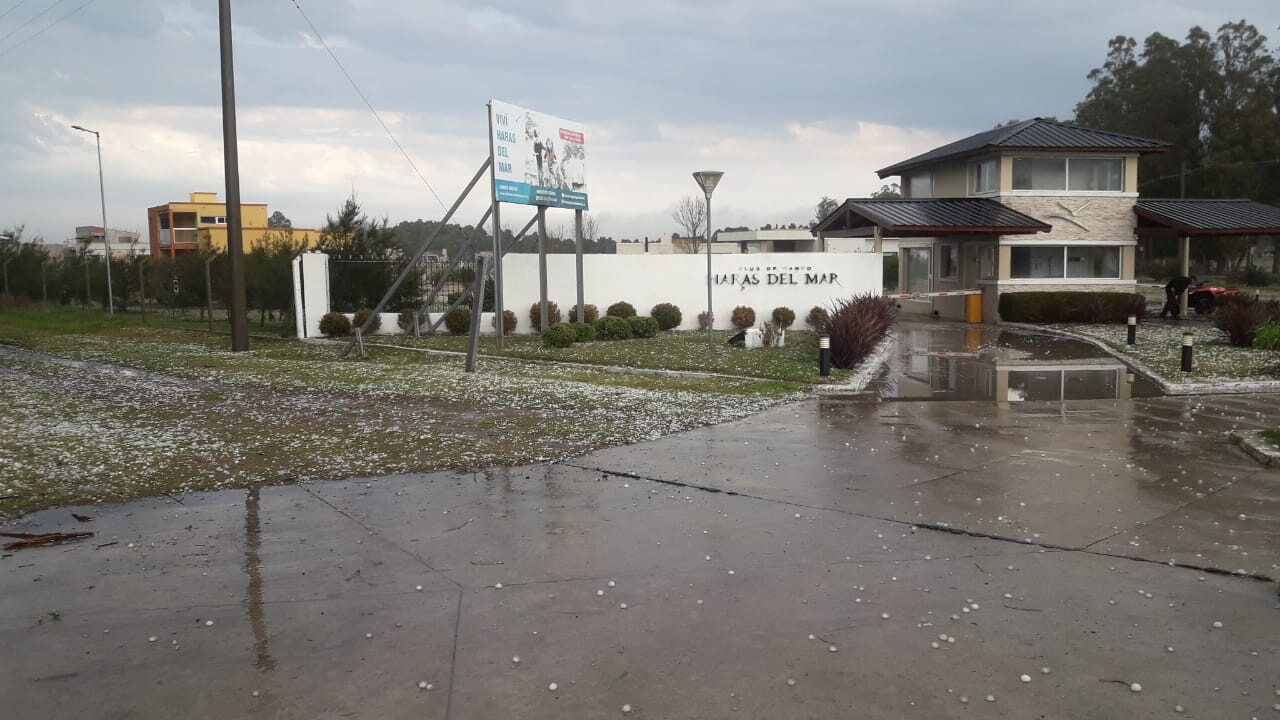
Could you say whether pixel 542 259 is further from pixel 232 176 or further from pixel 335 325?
pixel 232 176

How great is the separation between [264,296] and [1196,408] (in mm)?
25869

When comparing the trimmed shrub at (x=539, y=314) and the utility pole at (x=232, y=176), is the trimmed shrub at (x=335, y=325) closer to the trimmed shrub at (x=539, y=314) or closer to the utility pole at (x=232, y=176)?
the utility pole at (x=232, y=176)

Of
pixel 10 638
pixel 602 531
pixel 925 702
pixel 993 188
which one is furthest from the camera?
pixel 993 188

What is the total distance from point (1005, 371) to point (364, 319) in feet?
53.9

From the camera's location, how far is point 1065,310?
98.1 ft

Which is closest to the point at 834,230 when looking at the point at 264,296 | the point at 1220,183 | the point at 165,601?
the point at 264,296

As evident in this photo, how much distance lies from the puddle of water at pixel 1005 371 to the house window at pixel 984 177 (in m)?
7.90

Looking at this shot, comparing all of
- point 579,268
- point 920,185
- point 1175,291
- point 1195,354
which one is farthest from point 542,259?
point 1175,291

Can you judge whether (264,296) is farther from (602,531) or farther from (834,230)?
(602,531)

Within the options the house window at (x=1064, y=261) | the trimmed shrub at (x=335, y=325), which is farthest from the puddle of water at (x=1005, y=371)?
the trimmed shrub at (x=335, y=325)

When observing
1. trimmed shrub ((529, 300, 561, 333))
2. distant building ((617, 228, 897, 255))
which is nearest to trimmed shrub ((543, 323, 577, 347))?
trimmed shrub ((529, 300, 561, 333))

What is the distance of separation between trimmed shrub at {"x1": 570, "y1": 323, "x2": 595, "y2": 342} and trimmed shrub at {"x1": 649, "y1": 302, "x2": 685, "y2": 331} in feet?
13.1

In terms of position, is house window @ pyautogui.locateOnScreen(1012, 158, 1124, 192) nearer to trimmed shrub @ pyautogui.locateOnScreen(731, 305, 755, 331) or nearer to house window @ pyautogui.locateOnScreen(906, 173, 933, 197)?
house window @ pyautogui.locateOnScreen(906, 173, 933, 197)

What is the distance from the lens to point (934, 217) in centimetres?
2995
